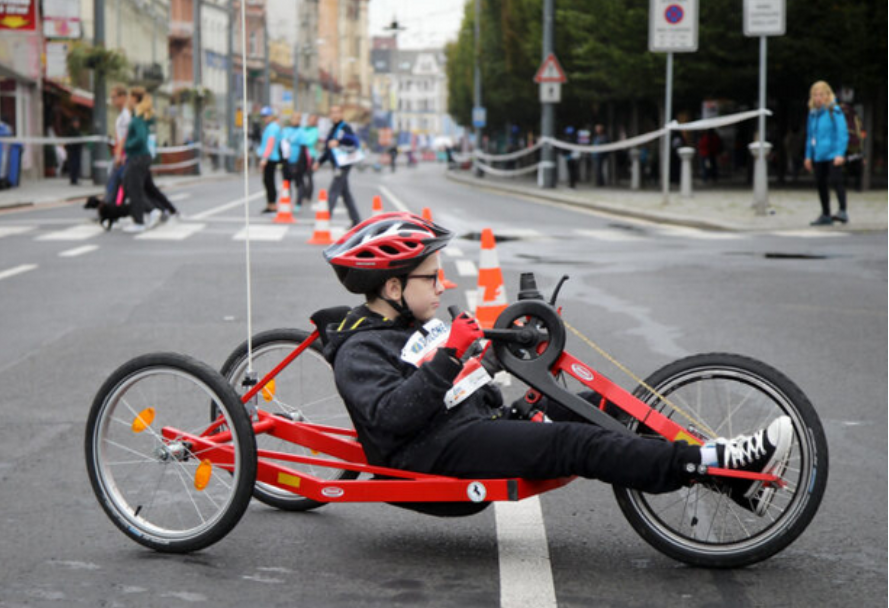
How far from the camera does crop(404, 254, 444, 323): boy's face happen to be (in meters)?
4.74

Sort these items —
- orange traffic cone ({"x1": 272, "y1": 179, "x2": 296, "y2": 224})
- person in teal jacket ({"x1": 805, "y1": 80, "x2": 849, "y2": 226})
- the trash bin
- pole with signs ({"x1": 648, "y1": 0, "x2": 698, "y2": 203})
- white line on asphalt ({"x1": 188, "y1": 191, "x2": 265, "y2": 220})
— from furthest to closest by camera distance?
the trash bin → pole with signs ({"x1": 648, "y1": 0, "x2": 698, "y2": 203}) → white line on asphalt ({"x1": 188, "y1": 191, "x2": 265, "y2": 220}) → orange traffic cone ({"x1": 272, "y1": 179, "x2": 296, "y2": 224}) → person in teal jacket ({"x1": 805, "y1": 80, "x2": 849, "y2": 226})

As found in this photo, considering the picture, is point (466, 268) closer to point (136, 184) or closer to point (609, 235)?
point (609, 235)

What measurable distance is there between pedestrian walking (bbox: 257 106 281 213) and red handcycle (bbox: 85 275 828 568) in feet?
70.8

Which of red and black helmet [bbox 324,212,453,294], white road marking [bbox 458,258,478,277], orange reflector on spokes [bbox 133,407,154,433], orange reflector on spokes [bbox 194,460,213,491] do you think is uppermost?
red and black helmet [bbox 324,212,453,294]

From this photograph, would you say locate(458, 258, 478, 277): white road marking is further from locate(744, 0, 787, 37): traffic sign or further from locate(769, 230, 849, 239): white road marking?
locate(744, 0, 787, 37): traffic sign

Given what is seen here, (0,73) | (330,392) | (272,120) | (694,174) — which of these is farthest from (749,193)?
(330,392)

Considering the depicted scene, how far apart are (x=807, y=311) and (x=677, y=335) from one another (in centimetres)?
176

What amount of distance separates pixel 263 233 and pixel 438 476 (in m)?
16.1

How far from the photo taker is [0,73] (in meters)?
45.3

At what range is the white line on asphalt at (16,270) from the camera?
14.2 m

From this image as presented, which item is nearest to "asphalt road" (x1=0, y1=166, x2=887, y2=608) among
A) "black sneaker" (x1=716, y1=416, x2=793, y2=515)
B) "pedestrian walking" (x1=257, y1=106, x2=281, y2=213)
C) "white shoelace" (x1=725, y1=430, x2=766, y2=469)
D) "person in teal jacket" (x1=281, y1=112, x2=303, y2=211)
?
"black sneaker" (x1=716, y1=416, x2=793, y2=515)

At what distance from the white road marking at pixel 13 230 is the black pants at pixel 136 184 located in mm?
1377

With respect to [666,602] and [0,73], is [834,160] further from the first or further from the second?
[0,73]

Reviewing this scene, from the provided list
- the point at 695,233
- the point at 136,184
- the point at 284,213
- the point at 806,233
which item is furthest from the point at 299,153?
the point at 806,233
